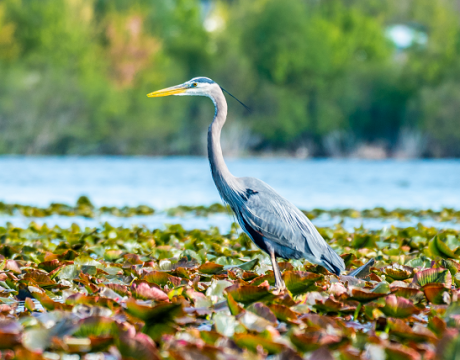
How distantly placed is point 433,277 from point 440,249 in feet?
2.78

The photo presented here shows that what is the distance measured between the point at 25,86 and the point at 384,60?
22.9 m

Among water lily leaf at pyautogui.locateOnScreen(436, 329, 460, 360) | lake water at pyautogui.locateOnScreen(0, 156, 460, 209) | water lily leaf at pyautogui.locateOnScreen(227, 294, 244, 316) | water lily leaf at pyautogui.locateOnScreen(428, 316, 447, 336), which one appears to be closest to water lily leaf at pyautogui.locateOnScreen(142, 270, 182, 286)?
water lily leaf at pyautogui.locateOnScreen(227, 294, 244, 316)

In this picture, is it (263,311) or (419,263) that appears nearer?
(263,311)

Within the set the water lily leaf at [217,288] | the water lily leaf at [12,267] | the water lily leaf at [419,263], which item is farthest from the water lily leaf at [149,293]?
the water lily leaf at [419,263]

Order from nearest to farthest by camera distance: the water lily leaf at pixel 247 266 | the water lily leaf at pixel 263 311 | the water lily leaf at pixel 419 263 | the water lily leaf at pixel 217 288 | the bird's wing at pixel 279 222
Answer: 1. the water lily leaf at pixel 263 311
2. the water lily leaf at pixel 217 288
3. the bird's wing at pixel 279 222
4. the water lily leaf at pixel 247 266
5. the water lily leaf at pixel 419 263

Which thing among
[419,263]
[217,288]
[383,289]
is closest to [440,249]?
[419,263]

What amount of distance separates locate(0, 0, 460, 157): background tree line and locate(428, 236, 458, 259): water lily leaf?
31.6 meters

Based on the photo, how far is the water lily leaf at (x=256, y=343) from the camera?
2289 mm

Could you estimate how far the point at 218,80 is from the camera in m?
39.4

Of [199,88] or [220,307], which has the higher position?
[199,88]

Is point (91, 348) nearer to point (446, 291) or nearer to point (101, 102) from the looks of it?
point (446, 291)

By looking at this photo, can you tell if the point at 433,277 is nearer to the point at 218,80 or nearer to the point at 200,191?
the point at 200,191

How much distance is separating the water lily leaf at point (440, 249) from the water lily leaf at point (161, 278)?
Answer: 180 cm

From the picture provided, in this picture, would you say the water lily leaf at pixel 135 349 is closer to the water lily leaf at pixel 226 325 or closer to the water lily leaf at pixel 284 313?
the water lily leaf at pixel 226 325
